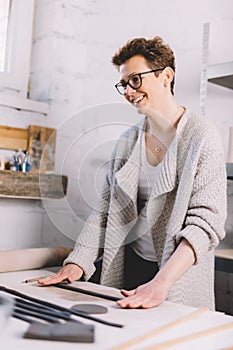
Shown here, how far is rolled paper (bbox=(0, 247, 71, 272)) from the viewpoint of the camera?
1312 mm

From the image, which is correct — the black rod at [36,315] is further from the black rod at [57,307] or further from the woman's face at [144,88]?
the woman's face at [144,88]

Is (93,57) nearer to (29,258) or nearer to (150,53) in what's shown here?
(150,53)

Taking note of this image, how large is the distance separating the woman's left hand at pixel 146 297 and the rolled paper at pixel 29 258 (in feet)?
1.49

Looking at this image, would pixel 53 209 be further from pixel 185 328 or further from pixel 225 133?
pixel 185 328

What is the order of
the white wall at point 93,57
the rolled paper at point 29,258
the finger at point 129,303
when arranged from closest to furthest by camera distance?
the finger at point 129,303 < the rolled paper at point 29,258 < the white wall at point 93,57

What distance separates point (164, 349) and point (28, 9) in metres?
1.73

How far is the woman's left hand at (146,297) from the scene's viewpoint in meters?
0.91

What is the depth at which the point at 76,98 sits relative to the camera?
207 centimetres

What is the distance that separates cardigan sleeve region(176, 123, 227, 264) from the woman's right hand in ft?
0.97

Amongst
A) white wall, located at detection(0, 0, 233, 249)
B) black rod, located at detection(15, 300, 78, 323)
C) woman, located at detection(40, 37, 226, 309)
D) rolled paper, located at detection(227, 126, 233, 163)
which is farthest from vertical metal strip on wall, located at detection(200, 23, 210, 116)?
black rod, located at detection(15, 300, 78, 323)

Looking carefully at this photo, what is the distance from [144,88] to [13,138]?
0.73 meters

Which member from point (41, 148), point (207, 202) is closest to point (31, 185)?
point (41, 148)

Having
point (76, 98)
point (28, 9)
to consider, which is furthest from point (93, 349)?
point (28, 9)

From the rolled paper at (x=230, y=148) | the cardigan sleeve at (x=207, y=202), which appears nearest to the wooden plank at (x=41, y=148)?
the rolled paper at (x=230, y=148)
